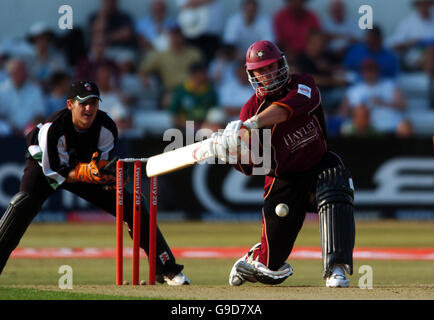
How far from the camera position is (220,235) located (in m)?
12.4

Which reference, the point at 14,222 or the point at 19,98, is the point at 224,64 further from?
the point at 14,222

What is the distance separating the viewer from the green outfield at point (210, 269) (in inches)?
245

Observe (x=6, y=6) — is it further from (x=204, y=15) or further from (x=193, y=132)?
(x=193, y=132)

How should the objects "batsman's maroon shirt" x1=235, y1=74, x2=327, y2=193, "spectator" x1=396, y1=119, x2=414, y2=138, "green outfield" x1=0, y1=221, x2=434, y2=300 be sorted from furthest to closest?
"spectator" x1=396, y1=119, x2=414, y2=138 → "batsman's maroon shirt" x1=235, y1=74, x2=327, y2=193 → "green outfield" x1=0, y1=221, x2=434, y2=300

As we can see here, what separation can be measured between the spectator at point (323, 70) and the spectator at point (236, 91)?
1.00 meters

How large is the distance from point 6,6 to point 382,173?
7655mm

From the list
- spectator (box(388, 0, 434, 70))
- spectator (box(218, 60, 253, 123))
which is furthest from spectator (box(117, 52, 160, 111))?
spectator (box(388, 0, 434, 70))

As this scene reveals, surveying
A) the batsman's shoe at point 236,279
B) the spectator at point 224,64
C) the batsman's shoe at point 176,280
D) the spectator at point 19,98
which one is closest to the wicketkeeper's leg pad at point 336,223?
the batsman's shoe at point 236,279

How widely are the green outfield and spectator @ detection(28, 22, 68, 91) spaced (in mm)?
2889

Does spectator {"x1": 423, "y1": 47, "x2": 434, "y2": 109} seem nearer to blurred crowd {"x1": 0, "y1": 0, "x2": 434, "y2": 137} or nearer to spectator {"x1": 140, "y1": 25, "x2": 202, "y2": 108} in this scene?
blurred crowd {"x1": 0, "y1": 0, "x2": 434, "y2": 137}

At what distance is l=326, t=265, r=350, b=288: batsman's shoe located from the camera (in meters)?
6.56

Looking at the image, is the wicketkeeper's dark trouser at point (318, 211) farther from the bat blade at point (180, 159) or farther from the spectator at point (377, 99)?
the spectator at point (377, 99)
